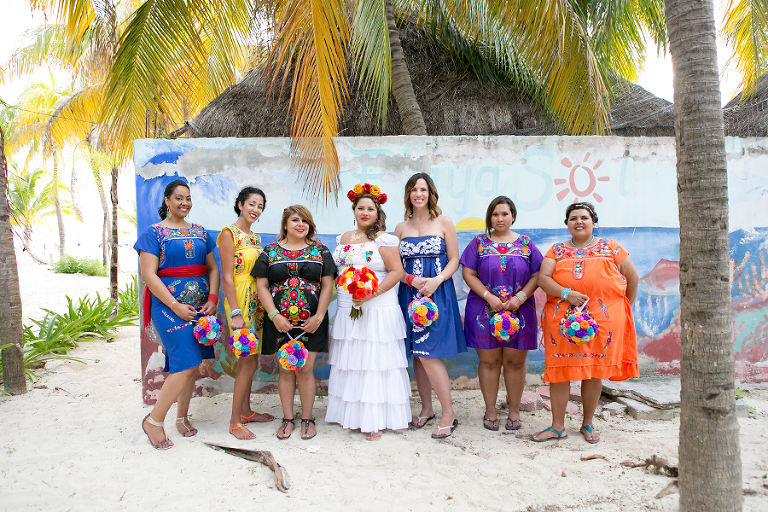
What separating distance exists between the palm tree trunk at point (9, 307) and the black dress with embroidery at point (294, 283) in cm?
288

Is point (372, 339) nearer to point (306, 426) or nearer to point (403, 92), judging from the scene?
point (306, 426)

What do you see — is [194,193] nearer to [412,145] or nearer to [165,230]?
[165,230]

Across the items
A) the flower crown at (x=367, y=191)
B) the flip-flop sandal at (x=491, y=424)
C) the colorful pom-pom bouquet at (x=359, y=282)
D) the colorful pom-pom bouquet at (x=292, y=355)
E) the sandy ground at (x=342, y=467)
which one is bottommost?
the sandy ground at (x=342, y=467)

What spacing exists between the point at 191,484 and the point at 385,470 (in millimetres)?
1194

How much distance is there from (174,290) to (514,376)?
2644 mm

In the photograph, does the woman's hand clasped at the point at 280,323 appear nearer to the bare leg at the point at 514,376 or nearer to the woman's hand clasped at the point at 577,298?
the bare leg at the point at 514,376

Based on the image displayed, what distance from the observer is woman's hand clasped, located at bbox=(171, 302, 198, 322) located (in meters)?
3.36

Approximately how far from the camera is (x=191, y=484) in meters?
2.88

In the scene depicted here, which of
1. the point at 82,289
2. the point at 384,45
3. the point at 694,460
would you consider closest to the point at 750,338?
the point at 694,460

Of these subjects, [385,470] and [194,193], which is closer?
[385,470]

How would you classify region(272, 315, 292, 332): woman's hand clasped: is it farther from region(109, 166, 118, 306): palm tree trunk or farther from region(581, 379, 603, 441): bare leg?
region(109, 166, 118, 306): palm tree trunk

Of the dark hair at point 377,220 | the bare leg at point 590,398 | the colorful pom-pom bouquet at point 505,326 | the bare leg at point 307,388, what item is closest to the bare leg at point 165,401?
the bare leg at point 307,388

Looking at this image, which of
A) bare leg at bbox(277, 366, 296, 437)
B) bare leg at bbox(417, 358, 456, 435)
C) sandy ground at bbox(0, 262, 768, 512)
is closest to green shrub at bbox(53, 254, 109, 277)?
sandy ground at bbox(0, 262, 768, 512)

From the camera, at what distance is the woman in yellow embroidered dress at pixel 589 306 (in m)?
3.27
